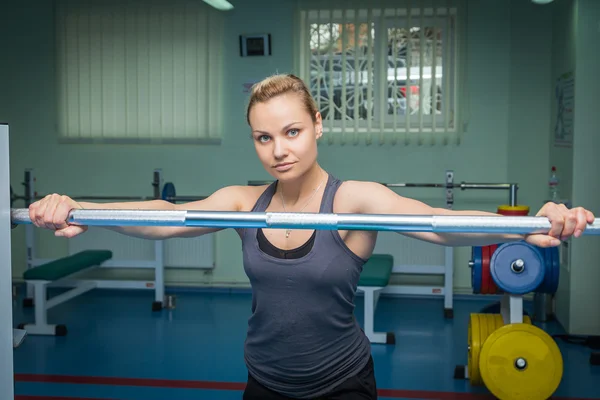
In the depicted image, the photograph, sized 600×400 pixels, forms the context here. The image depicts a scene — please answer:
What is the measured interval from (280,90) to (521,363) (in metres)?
2.04

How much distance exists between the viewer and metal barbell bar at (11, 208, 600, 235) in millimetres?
1241

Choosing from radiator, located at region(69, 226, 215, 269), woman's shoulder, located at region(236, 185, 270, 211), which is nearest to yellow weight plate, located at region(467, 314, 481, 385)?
woman's shoulder, located at region(236, 185, 270, 211)

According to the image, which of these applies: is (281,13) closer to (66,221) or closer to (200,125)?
(200,125)

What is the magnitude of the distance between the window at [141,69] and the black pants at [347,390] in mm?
4017

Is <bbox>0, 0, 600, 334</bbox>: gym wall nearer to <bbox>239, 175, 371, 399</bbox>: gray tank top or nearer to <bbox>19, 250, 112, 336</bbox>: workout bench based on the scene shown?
<bbox>19, 250, 112, 336</bbox>: workout bench

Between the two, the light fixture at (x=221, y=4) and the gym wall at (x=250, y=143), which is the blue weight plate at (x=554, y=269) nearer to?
the gym wall at (x=250, y=143)

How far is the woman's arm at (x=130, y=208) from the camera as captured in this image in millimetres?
1349

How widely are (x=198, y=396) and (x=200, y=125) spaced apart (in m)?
2.57

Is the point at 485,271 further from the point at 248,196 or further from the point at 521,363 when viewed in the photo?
the point at 248,196

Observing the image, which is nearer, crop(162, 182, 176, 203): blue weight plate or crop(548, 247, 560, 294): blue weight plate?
crop(548, 247, 560, 294): blue weight plate

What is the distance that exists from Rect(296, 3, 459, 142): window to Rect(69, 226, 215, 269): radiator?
1.32 m

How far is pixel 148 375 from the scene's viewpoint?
365cm

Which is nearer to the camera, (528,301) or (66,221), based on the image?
(66,221)

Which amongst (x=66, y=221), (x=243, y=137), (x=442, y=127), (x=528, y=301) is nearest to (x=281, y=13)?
(x=243, y=137)
